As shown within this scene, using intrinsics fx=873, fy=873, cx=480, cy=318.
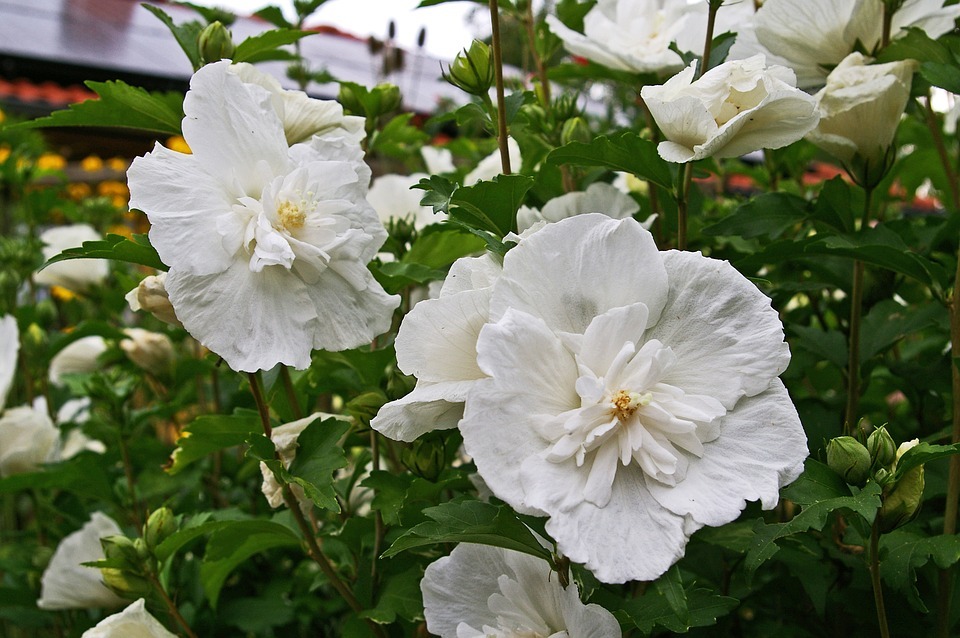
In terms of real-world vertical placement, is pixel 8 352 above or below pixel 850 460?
below

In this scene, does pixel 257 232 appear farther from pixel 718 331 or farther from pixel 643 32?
pixel 643 32

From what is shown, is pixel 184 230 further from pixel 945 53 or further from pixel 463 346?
pixel 945 53

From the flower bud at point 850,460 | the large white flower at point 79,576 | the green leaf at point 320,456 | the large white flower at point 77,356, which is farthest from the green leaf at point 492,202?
the large white flower at point 77,356

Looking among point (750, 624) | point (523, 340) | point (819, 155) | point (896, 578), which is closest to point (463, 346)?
point (523, 340)

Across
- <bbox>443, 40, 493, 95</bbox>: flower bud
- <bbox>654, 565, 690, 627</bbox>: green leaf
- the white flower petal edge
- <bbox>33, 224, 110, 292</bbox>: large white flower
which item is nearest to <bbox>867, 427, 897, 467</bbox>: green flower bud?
<bbox>654, 565, 690, 627</bbox>: green leaf

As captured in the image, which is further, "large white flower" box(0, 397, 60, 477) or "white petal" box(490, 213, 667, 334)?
"large white flower" box(0, 397, 60, 477)

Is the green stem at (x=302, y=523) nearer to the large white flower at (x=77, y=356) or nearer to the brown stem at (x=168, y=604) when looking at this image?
the brown stem at (x=168, y=604)

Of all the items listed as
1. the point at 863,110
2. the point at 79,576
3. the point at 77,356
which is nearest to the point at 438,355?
the point at 863,110

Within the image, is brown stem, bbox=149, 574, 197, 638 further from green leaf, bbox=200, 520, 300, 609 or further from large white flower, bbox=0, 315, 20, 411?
large white flower, bbox=0, 315, 20, 411
